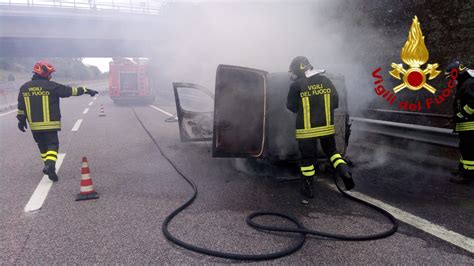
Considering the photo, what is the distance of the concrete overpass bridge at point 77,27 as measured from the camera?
24.2 meters

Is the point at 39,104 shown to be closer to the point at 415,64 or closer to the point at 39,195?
the point at 39,195

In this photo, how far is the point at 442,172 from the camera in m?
4.59

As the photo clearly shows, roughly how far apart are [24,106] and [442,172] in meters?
5.87

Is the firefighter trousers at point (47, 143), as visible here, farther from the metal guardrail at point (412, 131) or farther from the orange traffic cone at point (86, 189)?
the metal guardrail at point (412, 131)

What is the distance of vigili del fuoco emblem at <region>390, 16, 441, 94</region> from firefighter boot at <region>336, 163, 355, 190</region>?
355 cm

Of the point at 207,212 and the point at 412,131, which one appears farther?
the point at 412,131

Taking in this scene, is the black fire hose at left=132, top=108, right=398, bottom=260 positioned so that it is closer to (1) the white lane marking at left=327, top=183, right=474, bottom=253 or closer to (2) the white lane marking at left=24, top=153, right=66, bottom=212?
(1) the white lane marking at left=327, top=183, right=474, bottom=253

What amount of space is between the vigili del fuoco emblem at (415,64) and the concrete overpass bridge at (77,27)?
1943 centimetres

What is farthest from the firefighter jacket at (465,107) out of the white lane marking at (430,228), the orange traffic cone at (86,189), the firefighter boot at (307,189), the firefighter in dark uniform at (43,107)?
the firefighter in dark uniform at (43,107)

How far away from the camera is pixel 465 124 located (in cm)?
423

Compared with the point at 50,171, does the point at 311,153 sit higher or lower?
higher

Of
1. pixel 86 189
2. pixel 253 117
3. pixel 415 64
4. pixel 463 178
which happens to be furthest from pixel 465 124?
pixel 86 189

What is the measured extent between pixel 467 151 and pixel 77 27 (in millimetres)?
27542

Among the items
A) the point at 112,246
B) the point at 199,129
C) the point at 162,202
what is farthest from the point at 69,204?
the point at 199,129
